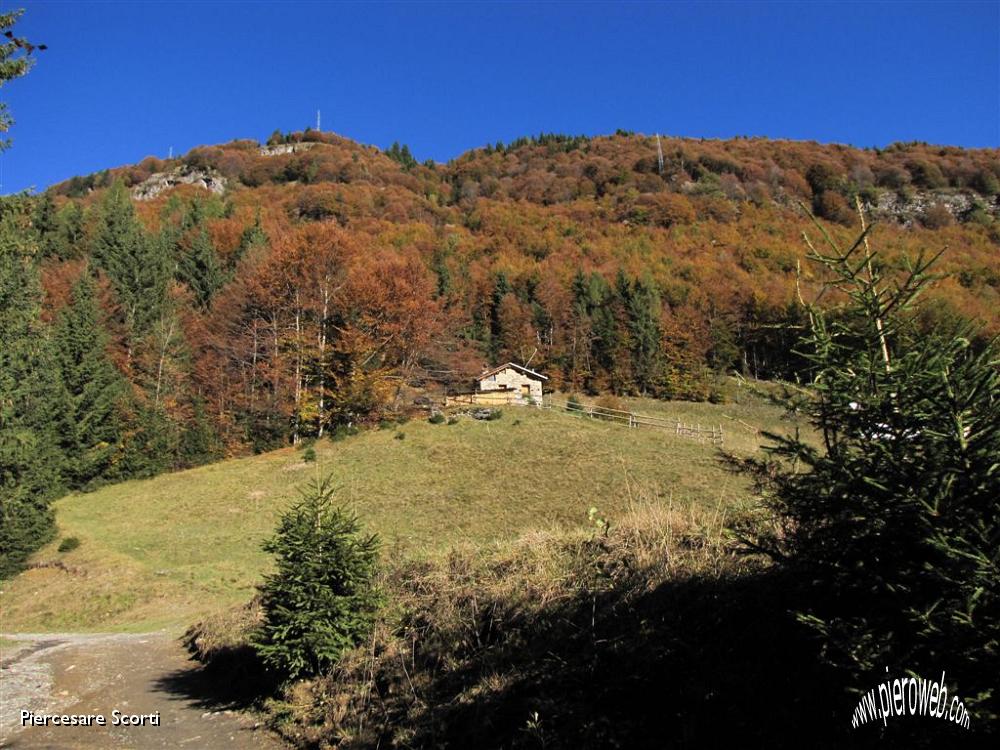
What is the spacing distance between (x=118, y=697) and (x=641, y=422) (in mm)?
34366

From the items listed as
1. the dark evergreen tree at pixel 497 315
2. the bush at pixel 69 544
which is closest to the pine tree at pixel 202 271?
the dark evergreen tree at pixel 497 315

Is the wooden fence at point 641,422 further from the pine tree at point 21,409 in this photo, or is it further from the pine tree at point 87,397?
the pine tree at point 21,409

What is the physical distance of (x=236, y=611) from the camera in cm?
1169

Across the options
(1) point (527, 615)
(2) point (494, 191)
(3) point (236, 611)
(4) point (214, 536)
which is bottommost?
(4) point (214, 536)

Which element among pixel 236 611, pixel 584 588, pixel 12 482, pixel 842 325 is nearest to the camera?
pixel 842 325

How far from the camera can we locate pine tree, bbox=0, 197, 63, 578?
11.0 m

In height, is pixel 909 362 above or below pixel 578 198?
below

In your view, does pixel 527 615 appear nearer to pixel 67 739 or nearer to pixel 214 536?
pixel 67 739

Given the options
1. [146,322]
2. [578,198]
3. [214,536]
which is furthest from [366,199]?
[214,536]

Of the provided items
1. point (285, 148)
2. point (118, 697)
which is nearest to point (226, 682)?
point (118, 697)

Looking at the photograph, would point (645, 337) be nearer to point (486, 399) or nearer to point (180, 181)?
point (486, 399)

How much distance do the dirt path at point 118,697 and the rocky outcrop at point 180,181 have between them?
10406 centimetres

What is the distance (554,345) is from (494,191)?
67132 mm

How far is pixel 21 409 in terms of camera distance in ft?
88.8
